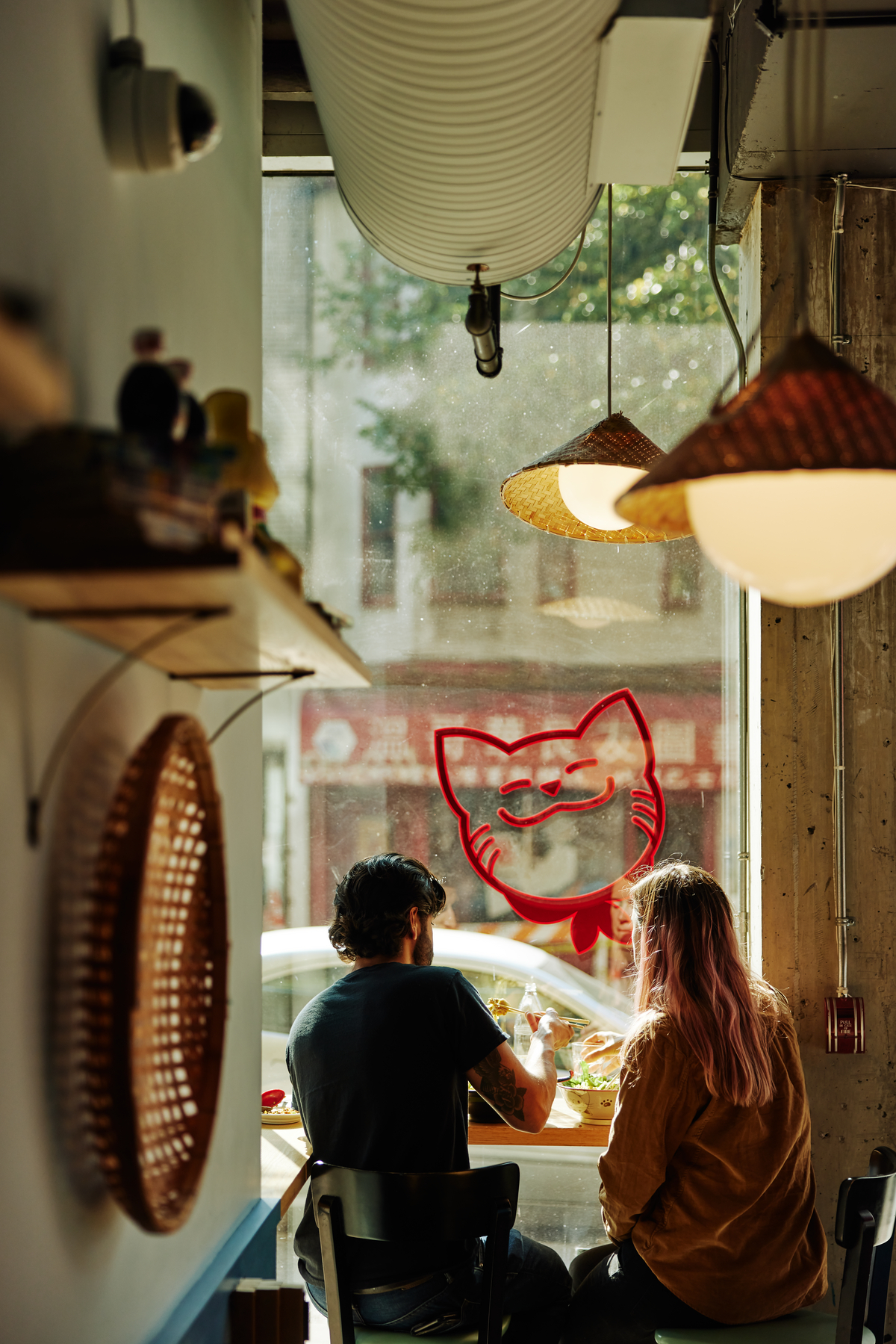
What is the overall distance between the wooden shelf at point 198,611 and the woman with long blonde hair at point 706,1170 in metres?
1.24

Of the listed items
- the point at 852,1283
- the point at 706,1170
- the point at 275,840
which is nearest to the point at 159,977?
the point at 706,1170

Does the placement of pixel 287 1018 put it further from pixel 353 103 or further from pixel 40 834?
pixel 353 103

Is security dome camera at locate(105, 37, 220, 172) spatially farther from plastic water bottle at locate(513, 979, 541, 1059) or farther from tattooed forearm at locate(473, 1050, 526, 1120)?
plastic water bottle at locate(513, 979, 541, 1059)

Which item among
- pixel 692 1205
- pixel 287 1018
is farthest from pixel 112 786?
pixel 287 1018

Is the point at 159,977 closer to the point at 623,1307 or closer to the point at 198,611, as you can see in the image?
the point at 198,611

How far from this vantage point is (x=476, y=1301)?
2238 mm

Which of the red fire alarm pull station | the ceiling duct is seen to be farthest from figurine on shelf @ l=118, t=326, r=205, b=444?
the red fire alarm pull station

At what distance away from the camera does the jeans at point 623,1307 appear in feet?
7.30

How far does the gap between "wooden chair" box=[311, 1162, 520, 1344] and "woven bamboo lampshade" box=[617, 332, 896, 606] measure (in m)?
1.29

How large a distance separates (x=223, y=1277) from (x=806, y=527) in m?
1.51

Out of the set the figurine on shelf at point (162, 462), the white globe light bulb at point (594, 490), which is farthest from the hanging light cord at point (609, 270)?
the figurine on shelf at point (162, 462)

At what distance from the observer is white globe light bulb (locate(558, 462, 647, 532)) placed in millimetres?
2484

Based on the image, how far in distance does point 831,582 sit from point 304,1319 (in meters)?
1.68

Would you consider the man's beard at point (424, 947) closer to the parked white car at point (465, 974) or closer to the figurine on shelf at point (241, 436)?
the parked white car at point (465, 974)
